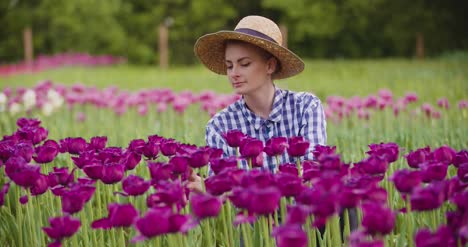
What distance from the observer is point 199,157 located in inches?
76.6

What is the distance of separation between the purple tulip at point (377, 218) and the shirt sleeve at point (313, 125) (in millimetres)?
1560

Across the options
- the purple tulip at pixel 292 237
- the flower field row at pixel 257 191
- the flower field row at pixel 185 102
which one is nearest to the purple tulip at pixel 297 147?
the flower field row at pixel 257 191

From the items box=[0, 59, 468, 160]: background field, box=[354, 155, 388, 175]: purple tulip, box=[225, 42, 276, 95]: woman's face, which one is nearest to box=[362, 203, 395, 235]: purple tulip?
box=[354, 155, 388, 175]: purple tulip

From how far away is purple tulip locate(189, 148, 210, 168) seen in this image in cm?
194

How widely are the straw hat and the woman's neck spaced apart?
0.17 m

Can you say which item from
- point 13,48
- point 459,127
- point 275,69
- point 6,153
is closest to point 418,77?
point 459,127

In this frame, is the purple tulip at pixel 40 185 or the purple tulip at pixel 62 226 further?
the purple tulip at pixel 40 185

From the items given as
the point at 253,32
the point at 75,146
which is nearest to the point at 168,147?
the point at 75,146

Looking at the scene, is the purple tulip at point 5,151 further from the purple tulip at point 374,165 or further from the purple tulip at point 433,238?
the purple tulip at point 433,238

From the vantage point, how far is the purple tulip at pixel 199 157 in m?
1.94

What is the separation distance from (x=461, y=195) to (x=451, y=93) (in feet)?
21.7

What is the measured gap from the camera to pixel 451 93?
7.82 meters

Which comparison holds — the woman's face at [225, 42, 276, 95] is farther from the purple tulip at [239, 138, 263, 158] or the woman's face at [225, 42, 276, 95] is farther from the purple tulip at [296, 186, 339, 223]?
the purple tulip at [296, 186, 339, 223]

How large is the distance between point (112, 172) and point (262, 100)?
1303 millimetres
